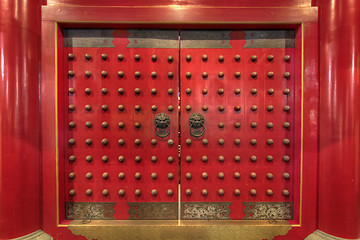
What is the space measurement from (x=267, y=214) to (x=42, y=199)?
7.91ft

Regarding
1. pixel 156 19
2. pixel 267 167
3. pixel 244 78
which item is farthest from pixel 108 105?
pixel 267 167

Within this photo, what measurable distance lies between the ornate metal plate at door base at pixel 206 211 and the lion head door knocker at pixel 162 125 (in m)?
0.82

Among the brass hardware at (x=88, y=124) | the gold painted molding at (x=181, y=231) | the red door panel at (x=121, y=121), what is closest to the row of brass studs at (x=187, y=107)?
the red door panel at (x=121, y=121)

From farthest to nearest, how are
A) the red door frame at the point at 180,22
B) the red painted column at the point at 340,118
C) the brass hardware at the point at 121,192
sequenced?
1. the brass hardware at the point at 121,192
2. the red door frame at the point at 180,22
3. the red painted column at the point at 340,118

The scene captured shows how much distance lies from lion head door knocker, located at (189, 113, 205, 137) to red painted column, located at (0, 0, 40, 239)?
1572 mm

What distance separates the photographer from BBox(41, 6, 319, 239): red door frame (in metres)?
1.74

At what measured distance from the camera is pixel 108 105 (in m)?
1.92

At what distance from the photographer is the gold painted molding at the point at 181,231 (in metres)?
1.78

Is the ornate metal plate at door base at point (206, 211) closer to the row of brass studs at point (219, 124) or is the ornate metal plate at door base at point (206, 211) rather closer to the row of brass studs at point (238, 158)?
the row of brass studs at point (238, 158)

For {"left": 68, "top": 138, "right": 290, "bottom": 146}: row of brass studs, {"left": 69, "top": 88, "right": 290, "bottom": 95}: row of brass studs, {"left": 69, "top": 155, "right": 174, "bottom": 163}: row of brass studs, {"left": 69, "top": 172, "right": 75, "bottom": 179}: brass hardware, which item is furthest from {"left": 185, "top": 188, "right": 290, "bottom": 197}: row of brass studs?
{"left": 69, "top": 172, "right": 75, "bottom": 179}: brass hardware

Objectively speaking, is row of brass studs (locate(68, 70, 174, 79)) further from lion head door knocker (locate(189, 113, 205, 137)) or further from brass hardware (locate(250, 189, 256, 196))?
brass hardware (locate(250, 189, 256, 196))

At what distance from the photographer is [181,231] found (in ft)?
5.92

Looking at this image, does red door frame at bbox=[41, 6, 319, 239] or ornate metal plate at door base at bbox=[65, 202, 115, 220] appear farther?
ornate metal plate at door base at bbox=[65, 202, 115, 220]

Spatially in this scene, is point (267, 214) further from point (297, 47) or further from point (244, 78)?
point (297, 47)
